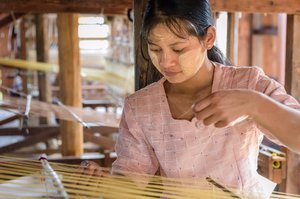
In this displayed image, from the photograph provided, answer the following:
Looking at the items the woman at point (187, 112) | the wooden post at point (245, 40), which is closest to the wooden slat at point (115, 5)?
the woman at point (187, 112)

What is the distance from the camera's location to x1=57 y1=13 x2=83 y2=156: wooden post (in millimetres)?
3230

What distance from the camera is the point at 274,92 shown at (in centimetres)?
124

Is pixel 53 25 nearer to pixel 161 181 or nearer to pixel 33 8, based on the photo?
pixel 33 8

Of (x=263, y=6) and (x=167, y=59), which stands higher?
(x=263, y=6)

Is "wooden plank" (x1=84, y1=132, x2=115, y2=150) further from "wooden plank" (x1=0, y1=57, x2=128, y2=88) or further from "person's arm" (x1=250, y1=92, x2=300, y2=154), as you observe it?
"person's arm" (x1=250, y1=92, x2=300, y2=154)

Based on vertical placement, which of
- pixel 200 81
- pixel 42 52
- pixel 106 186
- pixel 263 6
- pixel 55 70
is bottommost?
pixel 106 186

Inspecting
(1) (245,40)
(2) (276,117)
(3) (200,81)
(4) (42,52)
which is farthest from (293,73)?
(1) (245,40)

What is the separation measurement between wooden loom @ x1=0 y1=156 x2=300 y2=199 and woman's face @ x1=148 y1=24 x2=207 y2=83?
31cm

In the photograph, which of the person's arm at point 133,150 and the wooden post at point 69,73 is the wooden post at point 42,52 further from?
the person's arm at point 133,150

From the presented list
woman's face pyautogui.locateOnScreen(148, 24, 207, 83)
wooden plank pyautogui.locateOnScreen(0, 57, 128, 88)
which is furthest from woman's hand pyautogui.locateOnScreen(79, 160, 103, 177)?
wooden plank pyautogui.locateOnScreen(0, 57, 128, 88)

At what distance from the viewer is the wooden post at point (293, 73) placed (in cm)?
224

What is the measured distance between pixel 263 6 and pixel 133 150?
1147mm

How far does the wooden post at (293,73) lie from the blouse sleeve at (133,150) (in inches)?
43.9

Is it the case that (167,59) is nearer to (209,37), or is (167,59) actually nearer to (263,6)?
(209,37)
